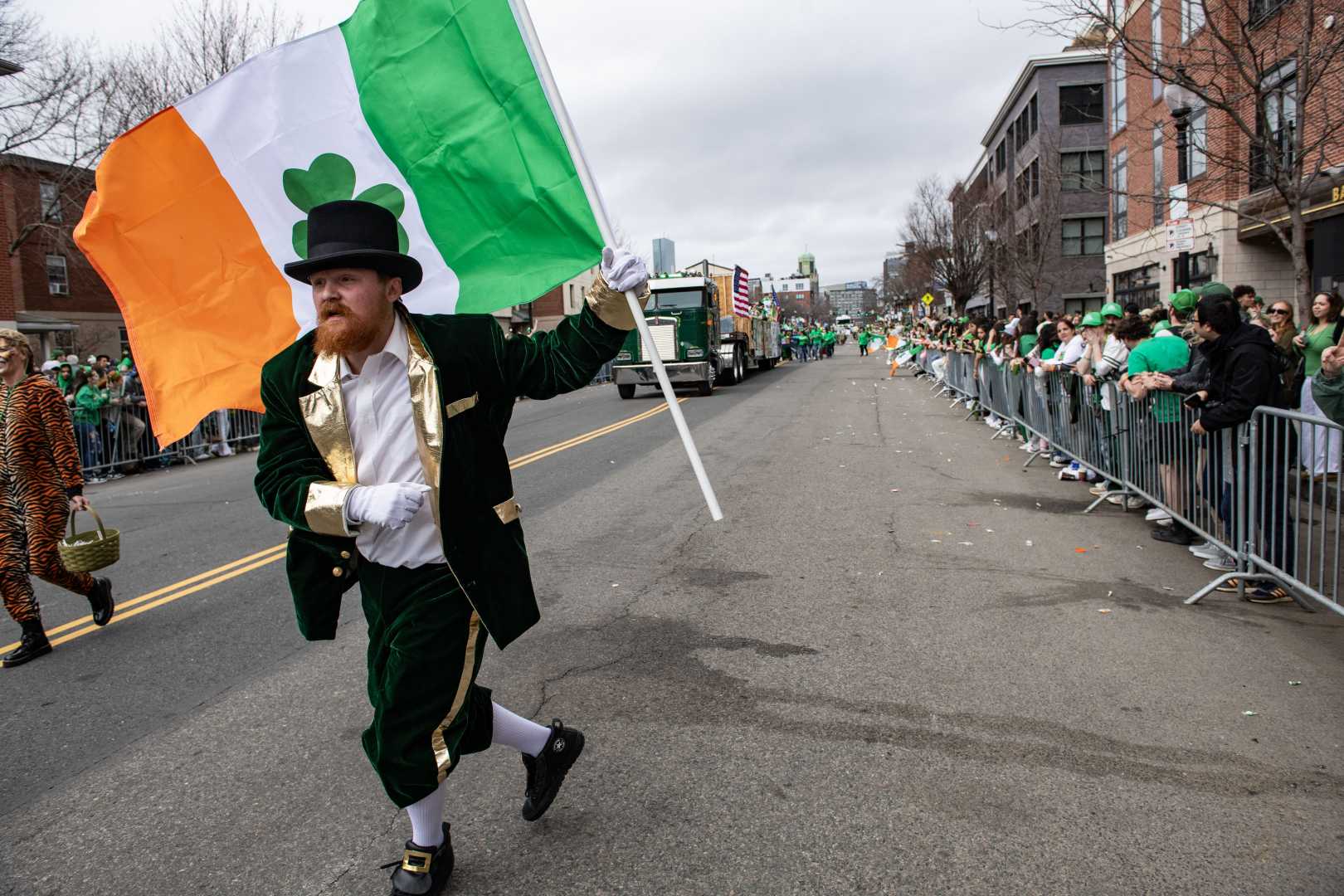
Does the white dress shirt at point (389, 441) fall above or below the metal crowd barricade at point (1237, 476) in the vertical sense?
above

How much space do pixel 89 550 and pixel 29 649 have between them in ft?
2.01

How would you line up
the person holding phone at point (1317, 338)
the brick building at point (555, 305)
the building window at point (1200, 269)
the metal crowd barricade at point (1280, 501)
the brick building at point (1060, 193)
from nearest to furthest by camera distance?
the metal crowd barricade at point (1280, 501) < the person holding phone at point (1317, 338) < the building window at point (1200, 269) < the brick building at point (1060, 193) < the brick building at point (555, 305)

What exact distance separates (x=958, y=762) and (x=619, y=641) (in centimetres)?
212

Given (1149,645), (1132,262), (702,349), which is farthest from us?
(1132,262)

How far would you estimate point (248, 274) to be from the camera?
3.76 metres

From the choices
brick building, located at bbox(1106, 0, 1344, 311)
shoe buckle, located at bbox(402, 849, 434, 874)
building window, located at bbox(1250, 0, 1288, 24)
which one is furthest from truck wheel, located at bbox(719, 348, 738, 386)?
shoe buckle, located at bbox(402, 849, 434, 874)

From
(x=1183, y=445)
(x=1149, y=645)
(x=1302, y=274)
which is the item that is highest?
(x=1302, y=274)

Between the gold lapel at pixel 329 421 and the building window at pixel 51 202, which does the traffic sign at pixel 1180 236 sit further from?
the building window at pixel 51 202

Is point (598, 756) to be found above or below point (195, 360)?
below

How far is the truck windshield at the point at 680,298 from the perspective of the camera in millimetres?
26672

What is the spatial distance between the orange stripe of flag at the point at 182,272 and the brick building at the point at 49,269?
2587cm

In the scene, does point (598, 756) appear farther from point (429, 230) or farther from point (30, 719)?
point (30, 719)

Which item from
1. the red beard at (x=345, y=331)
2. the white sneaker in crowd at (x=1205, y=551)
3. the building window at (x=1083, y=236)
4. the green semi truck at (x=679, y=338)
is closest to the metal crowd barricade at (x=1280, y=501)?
the white sneaker in crowd at (x=1205, y=551)

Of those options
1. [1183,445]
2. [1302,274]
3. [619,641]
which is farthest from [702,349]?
[619,641]
